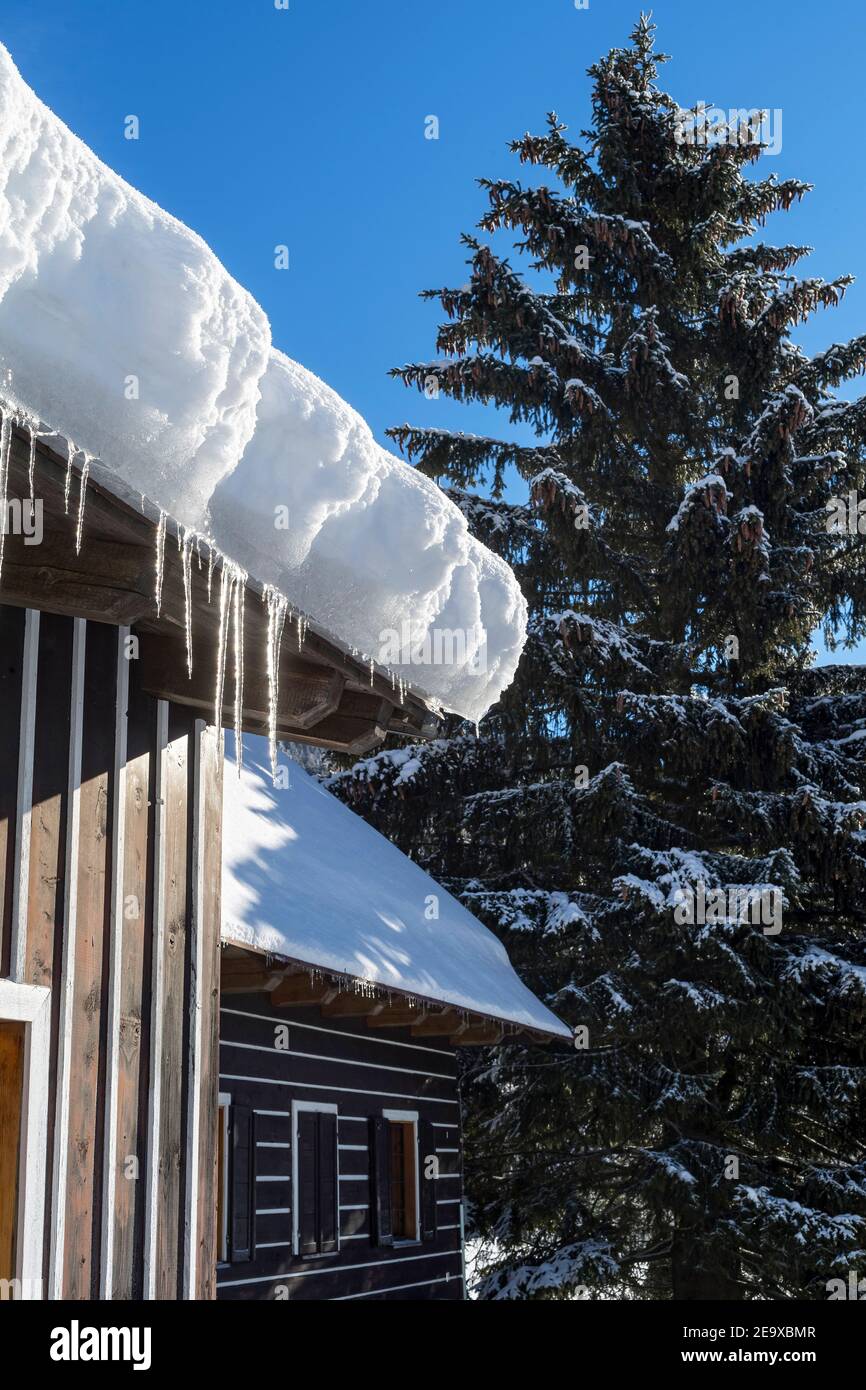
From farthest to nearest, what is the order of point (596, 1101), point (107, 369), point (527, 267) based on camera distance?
point (527, 267)
point (596, 1101)
point (107, 369)

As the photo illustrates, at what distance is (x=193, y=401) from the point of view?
2426 millimetres

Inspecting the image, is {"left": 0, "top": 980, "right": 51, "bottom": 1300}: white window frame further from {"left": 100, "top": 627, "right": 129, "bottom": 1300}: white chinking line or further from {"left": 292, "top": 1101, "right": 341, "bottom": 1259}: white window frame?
{"left": 292, "top": 1101, "right": 341, "bottom": 1259}: white window frame

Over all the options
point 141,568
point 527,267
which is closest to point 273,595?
point 141,568

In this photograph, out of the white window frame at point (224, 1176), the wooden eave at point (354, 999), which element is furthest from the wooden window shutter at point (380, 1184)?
the white window frame at point (224, 1176)

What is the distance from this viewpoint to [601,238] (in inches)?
634

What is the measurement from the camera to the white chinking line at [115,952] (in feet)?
13.9

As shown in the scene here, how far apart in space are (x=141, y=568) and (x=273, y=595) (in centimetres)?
43

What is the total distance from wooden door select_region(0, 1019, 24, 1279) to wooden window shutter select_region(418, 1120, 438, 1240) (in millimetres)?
8101

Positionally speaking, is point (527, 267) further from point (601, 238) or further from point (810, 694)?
point (810, 694)

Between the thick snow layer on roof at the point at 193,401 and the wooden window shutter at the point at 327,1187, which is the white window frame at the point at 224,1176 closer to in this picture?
the wooden window shutter at the point at 327,1187

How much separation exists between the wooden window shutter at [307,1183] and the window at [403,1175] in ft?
3.45

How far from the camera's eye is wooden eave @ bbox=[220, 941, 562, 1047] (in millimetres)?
8047

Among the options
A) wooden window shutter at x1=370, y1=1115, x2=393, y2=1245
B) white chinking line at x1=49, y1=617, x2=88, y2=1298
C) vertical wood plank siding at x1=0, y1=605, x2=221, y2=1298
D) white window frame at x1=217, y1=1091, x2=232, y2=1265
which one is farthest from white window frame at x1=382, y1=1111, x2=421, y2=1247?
white chinking line at x1=49, y1=617, x2=88, y2=1298

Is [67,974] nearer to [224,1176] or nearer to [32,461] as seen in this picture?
[32,461]
